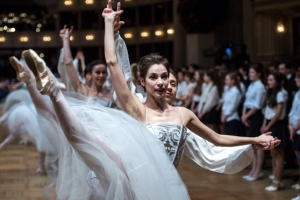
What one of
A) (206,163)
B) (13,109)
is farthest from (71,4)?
(206,163)

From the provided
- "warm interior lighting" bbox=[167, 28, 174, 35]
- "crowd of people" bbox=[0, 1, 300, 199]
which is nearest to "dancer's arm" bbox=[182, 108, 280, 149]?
"crowd of people" bbox=[0, 1, 300, 199]

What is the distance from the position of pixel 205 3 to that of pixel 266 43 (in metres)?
2.12

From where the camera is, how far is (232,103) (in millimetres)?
7512

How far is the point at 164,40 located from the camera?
18391 millimetres

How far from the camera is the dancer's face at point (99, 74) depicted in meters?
5.37

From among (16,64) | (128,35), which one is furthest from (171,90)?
(128,35)

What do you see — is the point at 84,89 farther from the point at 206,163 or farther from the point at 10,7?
the point at 10,7

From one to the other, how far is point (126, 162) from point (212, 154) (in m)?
0.95

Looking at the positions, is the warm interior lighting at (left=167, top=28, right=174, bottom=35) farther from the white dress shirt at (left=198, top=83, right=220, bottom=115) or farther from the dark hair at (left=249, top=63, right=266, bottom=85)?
the dark hair at (left=249, top=63, right=266, bottom=85)

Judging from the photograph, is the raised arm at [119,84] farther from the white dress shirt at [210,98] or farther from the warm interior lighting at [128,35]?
the warm interior lighting at [128,35]

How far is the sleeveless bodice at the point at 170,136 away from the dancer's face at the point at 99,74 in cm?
233

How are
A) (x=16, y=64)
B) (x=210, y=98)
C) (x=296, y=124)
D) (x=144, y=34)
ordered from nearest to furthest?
(x=16, y=64) → (x=296, y=124) → (x=210, y=98) → (x=144, y=34)

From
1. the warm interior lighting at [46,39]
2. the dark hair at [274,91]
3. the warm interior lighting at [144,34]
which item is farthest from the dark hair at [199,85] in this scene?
the warm interior lighting at [46,39]

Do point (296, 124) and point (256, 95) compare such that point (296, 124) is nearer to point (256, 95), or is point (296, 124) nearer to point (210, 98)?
point (256, 95)
